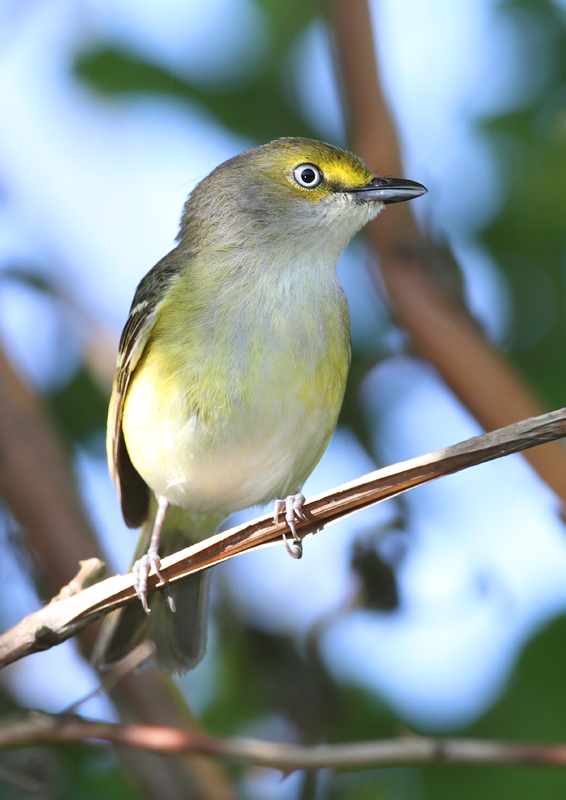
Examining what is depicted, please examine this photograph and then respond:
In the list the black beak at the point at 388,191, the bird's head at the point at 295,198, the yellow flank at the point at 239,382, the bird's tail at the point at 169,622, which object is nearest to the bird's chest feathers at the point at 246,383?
the yellow flank at the point at 239,382

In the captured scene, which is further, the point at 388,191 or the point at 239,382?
the point at 388,191

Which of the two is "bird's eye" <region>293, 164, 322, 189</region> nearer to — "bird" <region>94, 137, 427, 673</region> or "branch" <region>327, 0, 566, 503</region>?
"bird" <region>94, 137, 427, 673</region>

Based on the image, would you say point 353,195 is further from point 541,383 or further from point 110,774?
point 110,774

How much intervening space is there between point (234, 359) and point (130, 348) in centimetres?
60

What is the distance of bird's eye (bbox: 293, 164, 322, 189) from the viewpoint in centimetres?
380

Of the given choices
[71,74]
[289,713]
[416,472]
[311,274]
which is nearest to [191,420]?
[311,274]

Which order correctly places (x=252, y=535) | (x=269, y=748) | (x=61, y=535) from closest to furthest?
(x=252, y=535) → (x=269, y=748) → (x=61, y=535)

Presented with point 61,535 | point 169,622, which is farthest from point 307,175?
point 169,622

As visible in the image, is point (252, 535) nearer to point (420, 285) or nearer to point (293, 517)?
point (293, 517)

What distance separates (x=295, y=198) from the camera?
382 cm

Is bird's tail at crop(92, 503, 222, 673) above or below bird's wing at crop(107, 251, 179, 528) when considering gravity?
below

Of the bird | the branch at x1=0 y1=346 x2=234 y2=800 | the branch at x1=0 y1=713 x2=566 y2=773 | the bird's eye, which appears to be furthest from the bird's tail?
the bird's eye

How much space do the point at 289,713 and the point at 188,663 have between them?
17.6 inches

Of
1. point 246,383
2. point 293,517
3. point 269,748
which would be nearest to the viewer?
point 293,517
